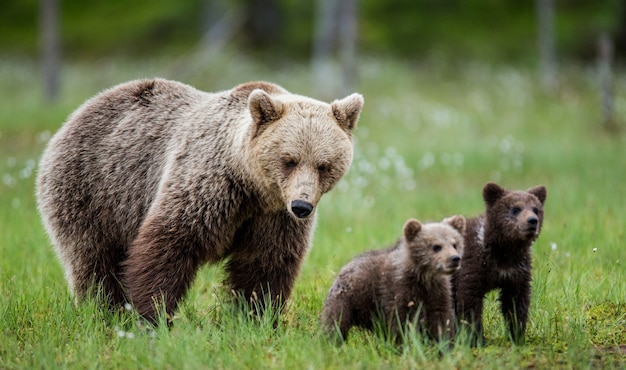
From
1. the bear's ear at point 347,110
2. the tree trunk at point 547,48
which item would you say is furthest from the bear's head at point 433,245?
the tree trunk at point 547,48

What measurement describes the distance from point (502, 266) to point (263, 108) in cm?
196

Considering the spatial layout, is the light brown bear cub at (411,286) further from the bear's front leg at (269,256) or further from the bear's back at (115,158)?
the bear's back at (115,158)

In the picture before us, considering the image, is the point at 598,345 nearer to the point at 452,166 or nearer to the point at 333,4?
the point at 452,166

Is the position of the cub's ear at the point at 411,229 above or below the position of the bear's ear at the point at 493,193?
below

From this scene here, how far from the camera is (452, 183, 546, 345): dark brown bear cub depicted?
5395 millimetres

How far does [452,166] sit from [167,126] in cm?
765

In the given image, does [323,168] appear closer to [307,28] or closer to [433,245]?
[433,245]

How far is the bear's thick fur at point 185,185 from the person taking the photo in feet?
18.7

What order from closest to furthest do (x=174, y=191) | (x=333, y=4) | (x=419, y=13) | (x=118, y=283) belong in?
1. (x=174, y=191)
2. (x=118, y=283)
3. (x=333, y=4)
4. (x=419, y=13)

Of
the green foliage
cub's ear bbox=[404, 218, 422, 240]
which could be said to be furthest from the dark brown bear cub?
the green foliage

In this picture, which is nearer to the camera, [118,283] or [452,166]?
[118,283]

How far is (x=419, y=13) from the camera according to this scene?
33875 mm

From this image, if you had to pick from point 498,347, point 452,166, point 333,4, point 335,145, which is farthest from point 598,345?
point 333,4

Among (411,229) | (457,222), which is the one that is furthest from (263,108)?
(457,222)
